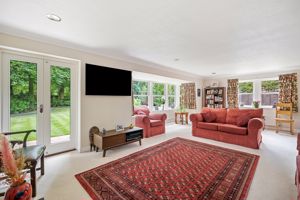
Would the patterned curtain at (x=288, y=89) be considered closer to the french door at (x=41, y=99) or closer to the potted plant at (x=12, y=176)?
the french door at (x=41, y=99)

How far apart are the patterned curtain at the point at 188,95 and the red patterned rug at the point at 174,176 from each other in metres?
4.00

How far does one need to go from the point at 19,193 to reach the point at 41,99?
224 centimetres

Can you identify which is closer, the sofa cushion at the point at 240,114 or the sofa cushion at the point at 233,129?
the sofa cushion at the point at 233,129

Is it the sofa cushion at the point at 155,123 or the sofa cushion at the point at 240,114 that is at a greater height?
the sofa cushion at the point at 240,114

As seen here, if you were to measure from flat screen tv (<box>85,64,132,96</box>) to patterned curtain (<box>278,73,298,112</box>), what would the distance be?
557 centimetres

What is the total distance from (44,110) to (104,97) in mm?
1252

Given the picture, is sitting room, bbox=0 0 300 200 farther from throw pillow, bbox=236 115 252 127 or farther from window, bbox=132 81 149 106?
window, bbox=132 81 149 106

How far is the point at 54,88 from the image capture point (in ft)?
9.96

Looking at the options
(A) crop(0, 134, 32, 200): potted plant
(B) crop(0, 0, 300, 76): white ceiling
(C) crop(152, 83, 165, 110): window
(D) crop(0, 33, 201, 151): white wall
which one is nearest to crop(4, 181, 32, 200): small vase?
(A) crop(0, 134, 32, 200): potted plant

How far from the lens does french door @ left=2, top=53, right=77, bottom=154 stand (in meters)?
2.52

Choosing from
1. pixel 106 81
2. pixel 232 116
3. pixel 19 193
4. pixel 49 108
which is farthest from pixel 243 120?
pixel 49 108

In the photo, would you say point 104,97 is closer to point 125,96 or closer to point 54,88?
point 125,96

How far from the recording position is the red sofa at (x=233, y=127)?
11.1 ft

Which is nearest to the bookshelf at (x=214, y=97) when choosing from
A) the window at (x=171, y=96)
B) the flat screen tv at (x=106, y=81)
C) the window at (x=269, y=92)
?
the window at (x=269, y=92)
